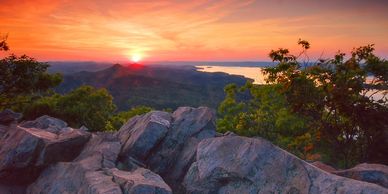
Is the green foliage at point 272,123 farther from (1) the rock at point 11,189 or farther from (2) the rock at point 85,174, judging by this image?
(1) the rock at point 11,189

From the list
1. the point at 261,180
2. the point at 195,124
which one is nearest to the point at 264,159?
the point at 261,180

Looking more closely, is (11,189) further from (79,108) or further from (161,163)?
(79,108)

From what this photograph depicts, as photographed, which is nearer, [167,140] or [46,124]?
[167,140]

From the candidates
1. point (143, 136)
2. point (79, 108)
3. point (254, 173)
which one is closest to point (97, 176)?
point (143, 136)

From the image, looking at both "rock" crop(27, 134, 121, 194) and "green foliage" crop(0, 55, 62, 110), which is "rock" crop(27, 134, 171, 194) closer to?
"rock" crop(27, 134, 121, 194)

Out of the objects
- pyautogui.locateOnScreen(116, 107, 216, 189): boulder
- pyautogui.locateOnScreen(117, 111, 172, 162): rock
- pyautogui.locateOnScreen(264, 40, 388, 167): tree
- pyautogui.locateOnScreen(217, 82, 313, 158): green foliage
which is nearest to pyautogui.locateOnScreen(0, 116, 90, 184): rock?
pyautogui.locateOnScreen(117, 111, 172, 162): rock

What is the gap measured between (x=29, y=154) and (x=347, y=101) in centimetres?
2496

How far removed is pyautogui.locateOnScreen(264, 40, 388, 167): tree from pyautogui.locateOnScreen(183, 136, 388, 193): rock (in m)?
15.4

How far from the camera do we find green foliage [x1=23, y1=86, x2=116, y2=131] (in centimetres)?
6581

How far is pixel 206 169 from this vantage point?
1917cm

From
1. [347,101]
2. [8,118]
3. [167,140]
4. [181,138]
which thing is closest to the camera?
[167,140]

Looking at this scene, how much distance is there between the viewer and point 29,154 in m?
22.2

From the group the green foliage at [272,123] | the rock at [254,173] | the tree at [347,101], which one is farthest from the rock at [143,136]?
the green foliage at [272,123]

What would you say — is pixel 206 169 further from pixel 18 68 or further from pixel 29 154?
pixel 18 68
